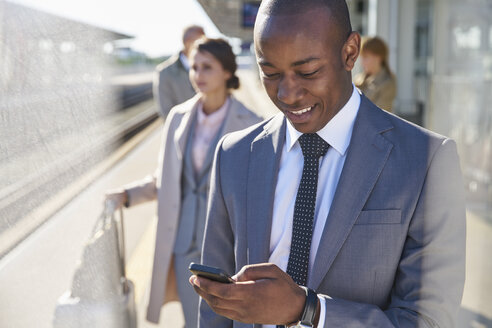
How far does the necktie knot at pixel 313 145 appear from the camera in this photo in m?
1.31

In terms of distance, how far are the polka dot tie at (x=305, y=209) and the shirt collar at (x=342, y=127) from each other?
0.02m

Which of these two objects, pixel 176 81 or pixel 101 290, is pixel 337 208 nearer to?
pixel 101 290

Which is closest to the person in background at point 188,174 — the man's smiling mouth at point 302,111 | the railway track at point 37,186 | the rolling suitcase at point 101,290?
the rolling suitcase at point 101,290

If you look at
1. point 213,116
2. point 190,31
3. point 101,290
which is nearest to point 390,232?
point 101,290

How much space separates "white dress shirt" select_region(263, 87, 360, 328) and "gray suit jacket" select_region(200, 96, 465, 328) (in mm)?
29

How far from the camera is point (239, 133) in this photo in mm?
1504

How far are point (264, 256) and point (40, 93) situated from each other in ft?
2.28

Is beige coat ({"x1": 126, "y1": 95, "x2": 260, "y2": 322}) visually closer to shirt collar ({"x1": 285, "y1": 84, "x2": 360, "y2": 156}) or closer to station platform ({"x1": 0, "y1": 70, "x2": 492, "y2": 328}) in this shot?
station platform ({"x1": 0, "y1": 70, "x2": 492, "y2": 328})

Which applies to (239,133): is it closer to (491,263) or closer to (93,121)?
(93,121)

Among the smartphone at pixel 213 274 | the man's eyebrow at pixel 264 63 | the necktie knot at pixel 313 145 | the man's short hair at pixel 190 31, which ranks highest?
the man's short hair at pixel 190 31

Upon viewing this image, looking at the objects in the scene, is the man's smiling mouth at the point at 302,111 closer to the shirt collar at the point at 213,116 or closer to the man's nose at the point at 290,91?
the man's nose at the point at 290,91

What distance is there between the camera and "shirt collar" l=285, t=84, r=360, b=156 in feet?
4.25

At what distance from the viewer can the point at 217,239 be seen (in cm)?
146

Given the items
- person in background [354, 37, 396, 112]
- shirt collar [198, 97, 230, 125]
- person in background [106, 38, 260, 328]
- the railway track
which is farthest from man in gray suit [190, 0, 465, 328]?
person in background [354, 37, 396, 112]
